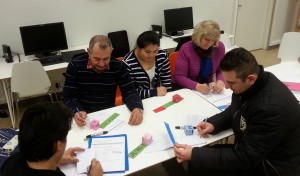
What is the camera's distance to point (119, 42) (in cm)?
405

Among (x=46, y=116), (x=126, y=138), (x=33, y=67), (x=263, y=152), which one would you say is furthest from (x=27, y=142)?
(x=33, y=67)

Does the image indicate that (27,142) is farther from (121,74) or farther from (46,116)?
(121,74)

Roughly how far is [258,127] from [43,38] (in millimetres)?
3072

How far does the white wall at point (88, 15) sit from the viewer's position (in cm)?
347

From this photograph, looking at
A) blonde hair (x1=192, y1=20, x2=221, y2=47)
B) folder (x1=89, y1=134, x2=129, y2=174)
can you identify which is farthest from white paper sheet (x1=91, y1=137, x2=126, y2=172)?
blonde hair (x1=192, y1=20, x2=221, y2=47)

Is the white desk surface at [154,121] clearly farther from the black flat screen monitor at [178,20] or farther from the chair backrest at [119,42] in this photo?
the black flat screen monitor at [178,20]

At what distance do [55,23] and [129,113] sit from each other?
225 centimetres

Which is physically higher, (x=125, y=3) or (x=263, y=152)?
(x=125, y=3)

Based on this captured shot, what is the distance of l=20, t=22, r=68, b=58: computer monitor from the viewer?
11.2 ft

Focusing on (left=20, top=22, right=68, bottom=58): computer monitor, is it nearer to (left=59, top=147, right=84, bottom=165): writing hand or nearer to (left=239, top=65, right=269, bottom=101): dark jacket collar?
(left=59, top=147, right=84, bottom=165): writing hand

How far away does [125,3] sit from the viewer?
13.5 feet

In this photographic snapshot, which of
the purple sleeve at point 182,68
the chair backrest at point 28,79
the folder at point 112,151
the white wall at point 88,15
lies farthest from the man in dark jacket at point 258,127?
the white wall at point 88,15

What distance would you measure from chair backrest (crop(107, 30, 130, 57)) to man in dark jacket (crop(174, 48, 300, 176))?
278 centimetres

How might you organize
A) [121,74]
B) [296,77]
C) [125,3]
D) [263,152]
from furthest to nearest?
[125,3] < [296,77] < [121,74] < [263,152]
